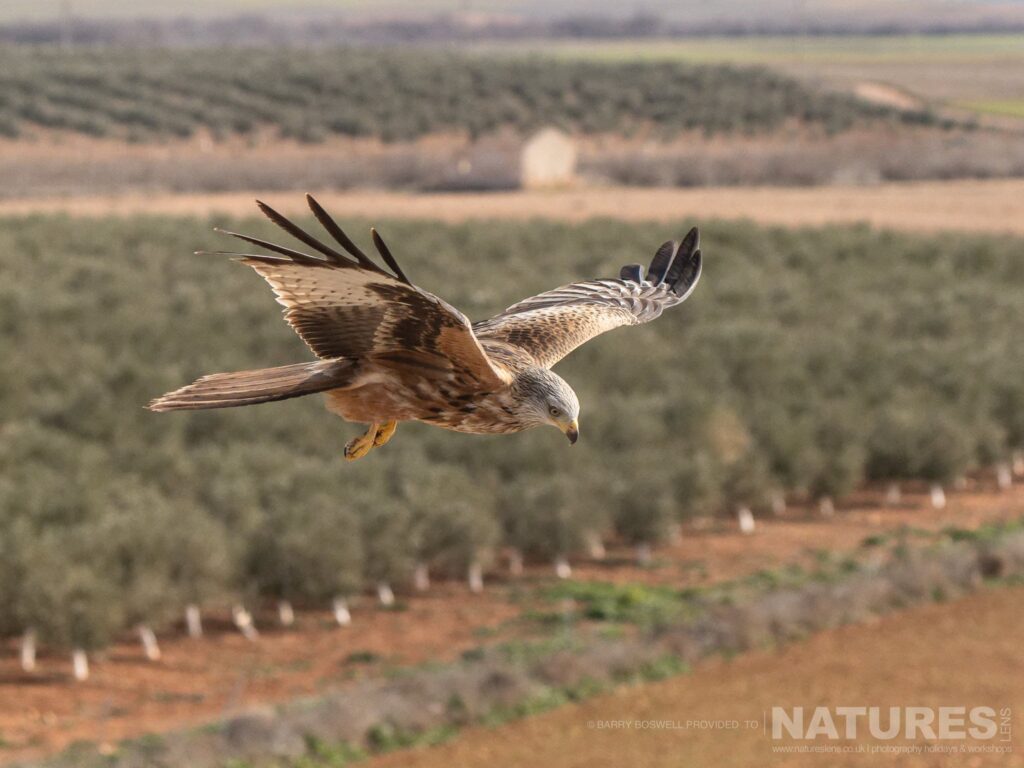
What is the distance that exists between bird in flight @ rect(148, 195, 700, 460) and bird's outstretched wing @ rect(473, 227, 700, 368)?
0.48m

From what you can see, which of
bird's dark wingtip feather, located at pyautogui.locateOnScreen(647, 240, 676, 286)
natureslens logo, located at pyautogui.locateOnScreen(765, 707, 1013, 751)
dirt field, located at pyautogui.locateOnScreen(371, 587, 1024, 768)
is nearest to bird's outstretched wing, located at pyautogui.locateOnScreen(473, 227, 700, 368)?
bird's dark wingtip feather, located at pyautogui.locateOnScreen(647, 240, 676, 286)

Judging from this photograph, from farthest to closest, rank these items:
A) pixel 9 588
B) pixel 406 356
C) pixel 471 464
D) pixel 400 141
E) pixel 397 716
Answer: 1. pixel 400 141
2. pixel 471 464
3. pixel 9 588
4. pixel 397 716
5. pixel 406 356

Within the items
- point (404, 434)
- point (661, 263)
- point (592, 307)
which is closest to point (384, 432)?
point (592, 307)

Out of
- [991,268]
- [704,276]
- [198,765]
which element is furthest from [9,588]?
[991,268]

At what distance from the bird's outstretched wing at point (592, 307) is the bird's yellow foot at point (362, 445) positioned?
1.68 ft

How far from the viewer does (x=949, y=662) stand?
20.3m

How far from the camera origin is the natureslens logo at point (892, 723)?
18.4 meters

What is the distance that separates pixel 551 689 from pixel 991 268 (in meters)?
30.8

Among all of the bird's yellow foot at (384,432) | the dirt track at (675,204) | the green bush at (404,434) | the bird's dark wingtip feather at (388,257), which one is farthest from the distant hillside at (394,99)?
the bird's dark wingtip feather at (388,257)

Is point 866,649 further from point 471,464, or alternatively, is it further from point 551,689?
point 471,464

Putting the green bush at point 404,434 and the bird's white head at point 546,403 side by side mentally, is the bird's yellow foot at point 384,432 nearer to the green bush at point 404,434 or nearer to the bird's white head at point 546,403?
the bird's white head at point 546,403

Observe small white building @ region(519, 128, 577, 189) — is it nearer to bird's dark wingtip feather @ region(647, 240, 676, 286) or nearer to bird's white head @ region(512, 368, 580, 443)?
bird's dark wingtip feather @ region(647, 240, 676, 286)

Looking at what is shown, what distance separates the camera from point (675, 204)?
196ft

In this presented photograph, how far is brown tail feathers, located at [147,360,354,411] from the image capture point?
4.77 meters
